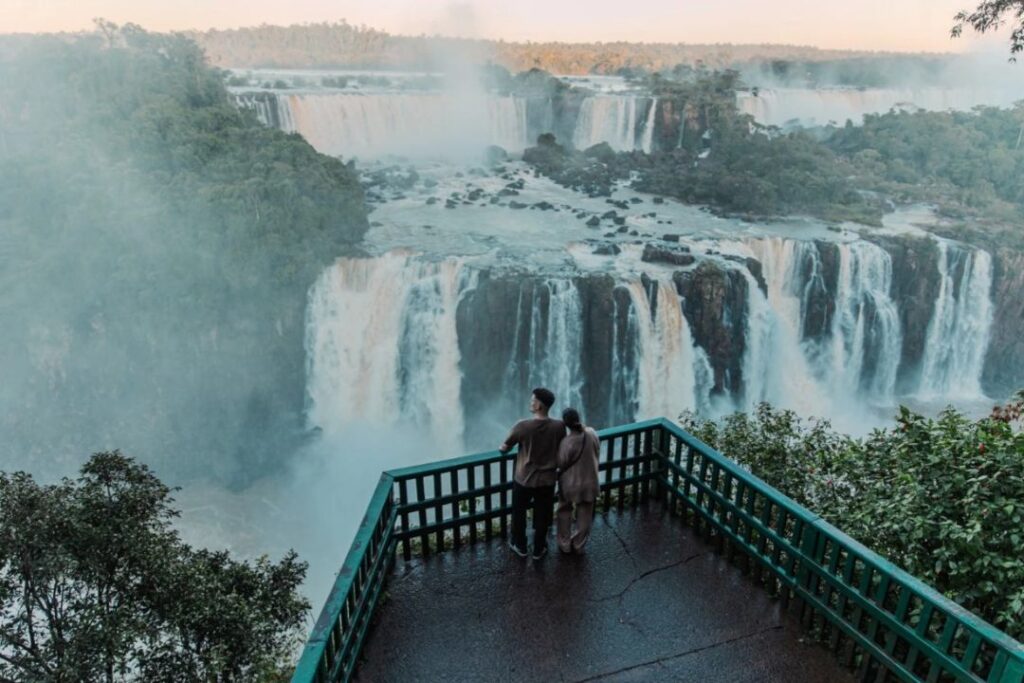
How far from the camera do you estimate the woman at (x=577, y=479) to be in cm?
446

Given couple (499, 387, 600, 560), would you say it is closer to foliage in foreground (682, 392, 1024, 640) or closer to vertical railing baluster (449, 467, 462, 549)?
vertical railing baluster (449, 467, 462, 549)

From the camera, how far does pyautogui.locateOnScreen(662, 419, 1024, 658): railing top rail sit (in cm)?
297

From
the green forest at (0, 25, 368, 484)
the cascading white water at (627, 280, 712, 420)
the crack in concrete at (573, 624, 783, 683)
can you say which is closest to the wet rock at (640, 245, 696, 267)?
the cascading white water at (627, 280, 712, 420)

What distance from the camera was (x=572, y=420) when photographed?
4.38 meters

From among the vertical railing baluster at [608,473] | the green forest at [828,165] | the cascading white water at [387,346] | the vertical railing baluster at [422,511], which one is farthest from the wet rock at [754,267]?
the vertical railing baluster at [422,511]

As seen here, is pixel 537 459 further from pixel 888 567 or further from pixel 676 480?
pixel 888 567

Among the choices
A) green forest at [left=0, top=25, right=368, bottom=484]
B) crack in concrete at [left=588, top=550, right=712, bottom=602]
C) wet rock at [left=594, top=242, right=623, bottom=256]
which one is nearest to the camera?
crack in concrete at [left=588, top=550, right=712, bottom=602]

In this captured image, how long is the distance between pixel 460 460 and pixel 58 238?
789 inches

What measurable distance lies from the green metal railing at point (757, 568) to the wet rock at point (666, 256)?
1378cm

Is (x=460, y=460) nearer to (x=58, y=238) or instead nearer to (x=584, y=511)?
(x=584, y=511)

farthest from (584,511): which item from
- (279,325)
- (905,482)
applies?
(279,325)

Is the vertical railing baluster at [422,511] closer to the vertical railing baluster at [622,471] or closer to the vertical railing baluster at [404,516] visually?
the vertical railing baluster at [404,516]

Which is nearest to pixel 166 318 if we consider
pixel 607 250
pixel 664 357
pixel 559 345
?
pixel 559 345

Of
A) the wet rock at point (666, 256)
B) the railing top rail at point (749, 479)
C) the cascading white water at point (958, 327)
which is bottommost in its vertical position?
the cascading white water at point (958, 327)
